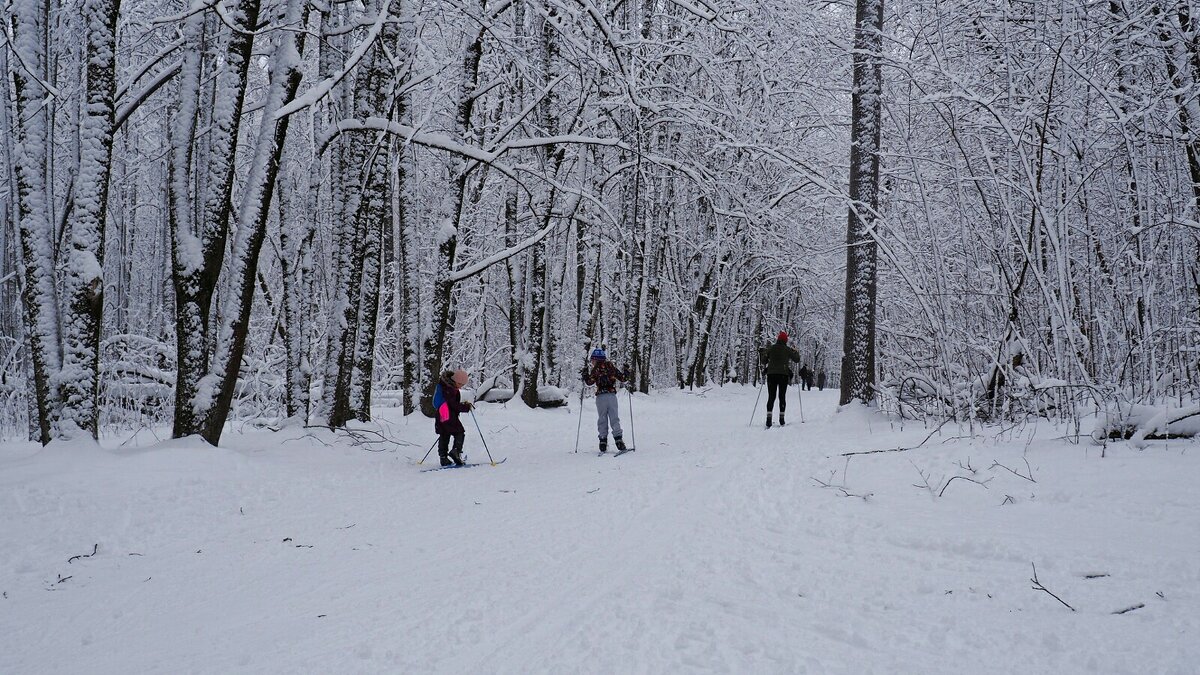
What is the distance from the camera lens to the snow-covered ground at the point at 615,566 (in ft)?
10.3

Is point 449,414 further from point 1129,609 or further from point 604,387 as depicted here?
point 1129,609

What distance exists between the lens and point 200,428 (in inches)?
324

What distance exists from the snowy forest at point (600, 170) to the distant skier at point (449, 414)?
7.91 ft

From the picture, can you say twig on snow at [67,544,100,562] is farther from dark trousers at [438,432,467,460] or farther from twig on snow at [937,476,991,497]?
twig on snow at [937,476,991,497]

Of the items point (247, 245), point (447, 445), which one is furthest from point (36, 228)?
point (447, 445)

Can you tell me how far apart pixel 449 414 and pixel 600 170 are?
38.3 ft

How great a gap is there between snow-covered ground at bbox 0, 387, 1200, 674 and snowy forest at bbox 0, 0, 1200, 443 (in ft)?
4.92

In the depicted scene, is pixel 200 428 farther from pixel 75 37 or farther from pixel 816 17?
pixel 816 17

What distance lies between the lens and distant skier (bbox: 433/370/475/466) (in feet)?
31.8

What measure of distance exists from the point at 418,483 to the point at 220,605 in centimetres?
422

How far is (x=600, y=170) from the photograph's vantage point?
1948cm

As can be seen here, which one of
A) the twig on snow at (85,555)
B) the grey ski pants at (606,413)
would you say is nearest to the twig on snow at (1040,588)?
the twig on snow at (85,555)

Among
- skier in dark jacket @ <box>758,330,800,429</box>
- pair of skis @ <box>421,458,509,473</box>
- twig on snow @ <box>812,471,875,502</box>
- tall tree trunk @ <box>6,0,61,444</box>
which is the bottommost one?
pair of skis @ <box>421,458,509,473</box>

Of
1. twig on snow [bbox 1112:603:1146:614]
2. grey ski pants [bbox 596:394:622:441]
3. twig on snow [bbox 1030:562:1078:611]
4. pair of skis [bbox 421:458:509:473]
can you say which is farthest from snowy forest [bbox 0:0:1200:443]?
twig on snow [bbox 1112:603:1146:614]
